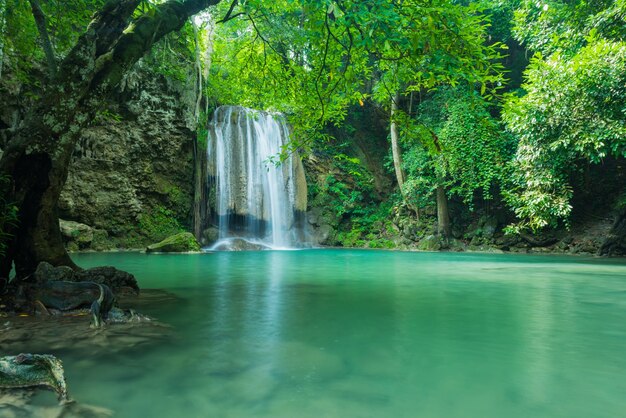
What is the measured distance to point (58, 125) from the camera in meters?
3.94

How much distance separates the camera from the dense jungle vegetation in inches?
153

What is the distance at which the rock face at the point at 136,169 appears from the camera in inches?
561

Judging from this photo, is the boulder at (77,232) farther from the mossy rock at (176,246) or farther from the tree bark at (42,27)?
the tree bark at (42,27)

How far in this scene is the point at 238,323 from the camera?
142 inches

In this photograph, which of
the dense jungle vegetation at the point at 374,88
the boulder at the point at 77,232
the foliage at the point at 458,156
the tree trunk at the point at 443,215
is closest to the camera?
the dense jungle vegetation at the point at 374,88

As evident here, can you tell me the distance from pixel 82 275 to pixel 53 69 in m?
2.22

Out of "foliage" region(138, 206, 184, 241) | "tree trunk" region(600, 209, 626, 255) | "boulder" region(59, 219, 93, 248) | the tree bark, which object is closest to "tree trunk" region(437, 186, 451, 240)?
"tree trunk" region(600, 209, 626, 255)

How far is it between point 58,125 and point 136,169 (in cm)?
1233

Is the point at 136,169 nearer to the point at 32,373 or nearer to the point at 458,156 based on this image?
the point at 458,156

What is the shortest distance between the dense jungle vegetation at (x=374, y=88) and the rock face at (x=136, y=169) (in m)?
1.14

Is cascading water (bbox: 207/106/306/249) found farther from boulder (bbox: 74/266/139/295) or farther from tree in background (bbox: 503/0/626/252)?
boulder (bbox: 74/266/139/295)

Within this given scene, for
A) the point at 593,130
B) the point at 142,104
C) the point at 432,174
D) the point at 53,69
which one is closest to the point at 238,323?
the point at 53,69

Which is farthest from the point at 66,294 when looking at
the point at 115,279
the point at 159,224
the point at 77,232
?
the point at 159,224

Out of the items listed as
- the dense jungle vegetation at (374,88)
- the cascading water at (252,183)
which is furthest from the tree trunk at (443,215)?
the cascading water at (252,183)
